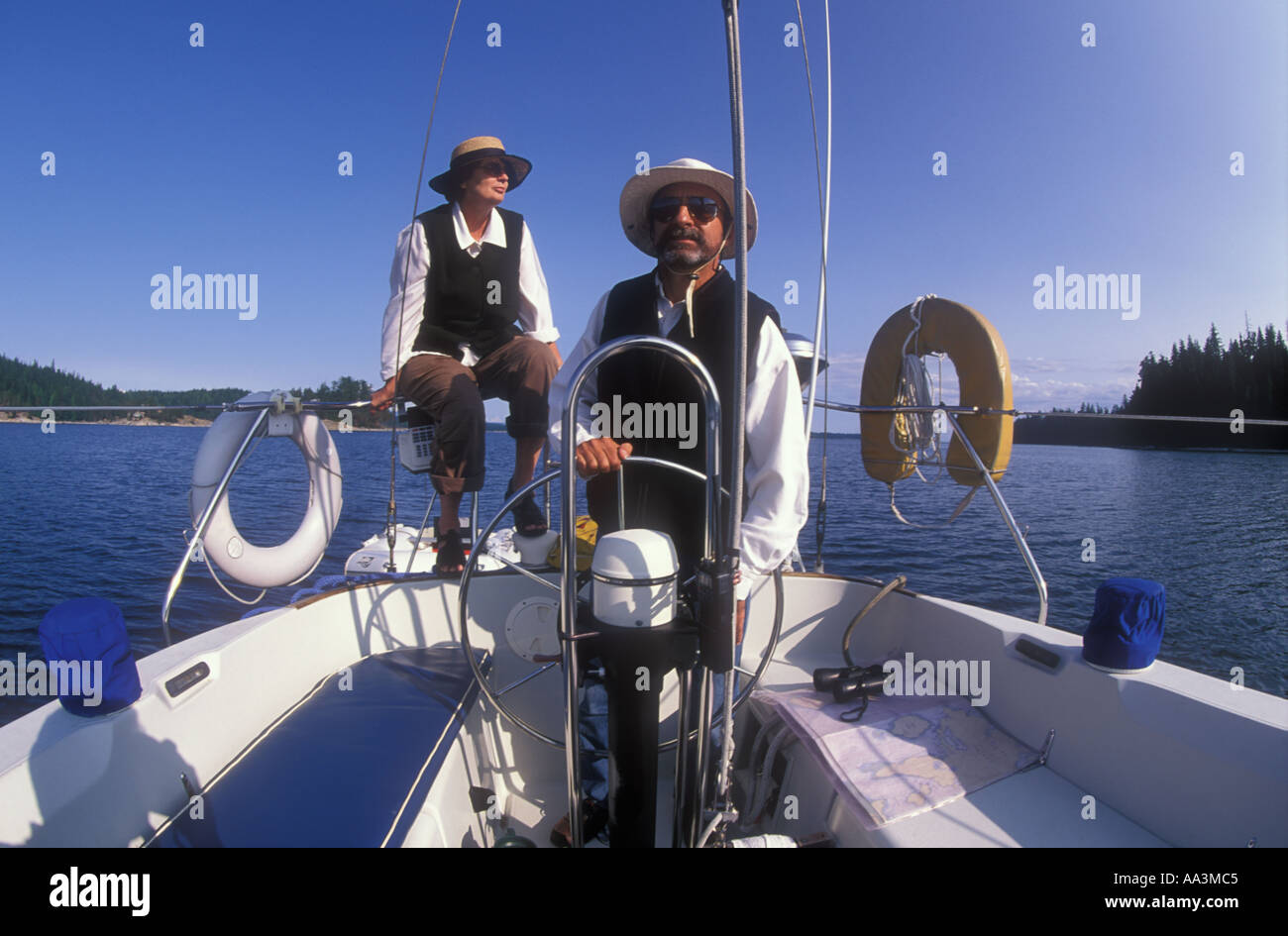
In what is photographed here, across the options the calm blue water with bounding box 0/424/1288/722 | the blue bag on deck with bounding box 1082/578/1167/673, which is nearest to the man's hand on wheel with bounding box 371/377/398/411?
the blue bag on deck with bounding box 1082/578/1167/673

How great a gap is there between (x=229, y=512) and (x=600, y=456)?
319cm

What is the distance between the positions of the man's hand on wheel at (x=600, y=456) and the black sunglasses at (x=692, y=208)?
2.26 ft

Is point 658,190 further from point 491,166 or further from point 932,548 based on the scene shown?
point 932,548

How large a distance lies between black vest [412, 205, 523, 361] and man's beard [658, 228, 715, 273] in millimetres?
1542

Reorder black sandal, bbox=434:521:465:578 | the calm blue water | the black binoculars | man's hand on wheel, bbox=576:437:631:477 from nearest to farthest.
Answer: man's hand on wheel, bbox=576:437:631:477 < the black binoculars < black sandal, bbox=434:521:465:578 < the calm blue water

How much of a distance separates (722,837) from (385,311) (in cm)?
256

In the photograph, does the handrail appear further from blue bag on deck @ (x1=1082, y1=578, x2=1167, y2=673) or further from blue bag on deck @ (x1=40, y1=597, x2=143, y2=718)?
blue bag on deck @ (x1=1082, y1=578, x2=1167, y2=673)

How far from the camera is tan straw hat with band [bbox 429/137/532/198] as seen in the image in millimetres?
2801

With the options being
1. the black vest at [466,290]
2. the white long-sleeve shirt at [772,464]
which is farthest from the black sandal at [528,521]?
the white long-sleeve shirt at [772,464]

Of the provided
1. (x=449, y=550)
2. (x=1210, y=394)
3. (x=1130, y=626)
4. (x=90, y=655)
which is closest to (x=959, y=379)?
(x=1130, y=626)

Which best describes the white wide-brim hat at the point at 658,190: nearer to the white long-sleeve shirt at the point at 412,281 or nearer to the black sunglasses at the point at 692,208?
the black sunglasses at the point at 692,208

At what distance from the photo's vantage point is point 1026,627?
2.15 metres

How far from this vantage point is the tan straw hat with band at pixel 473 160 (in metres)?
2.80

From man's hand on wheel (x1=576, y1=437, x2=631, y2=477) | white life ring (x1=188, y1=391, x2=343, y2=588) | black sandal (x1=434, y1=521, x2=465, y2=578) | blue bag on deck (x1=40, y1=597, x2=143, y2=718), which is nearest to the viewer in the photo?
blue bag on deck (x1=40, y1=597, x2=143, y2=718)
